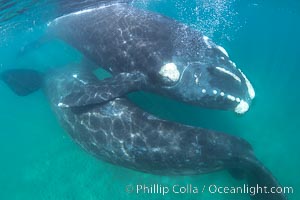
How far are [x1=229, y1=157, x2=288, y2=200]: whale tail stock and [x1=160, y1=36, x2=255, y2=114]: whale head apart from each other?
8.48 ft

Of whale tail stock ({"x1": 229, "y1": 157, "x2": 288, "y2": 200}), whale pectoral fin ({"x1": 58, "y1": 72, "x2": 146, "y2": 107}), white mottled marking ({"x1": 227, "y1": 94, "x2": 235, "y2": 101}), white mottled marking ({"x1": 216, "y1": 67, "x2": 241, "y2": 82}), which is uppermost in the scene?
white mottled marking ({"x1": 216, "y1": 67, "x2": 241, "y2": 82})

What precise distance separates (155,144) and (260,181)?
3.75 m

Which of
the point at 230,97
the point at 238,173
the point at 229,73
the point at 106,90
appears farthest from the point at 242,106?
the point at 106,90

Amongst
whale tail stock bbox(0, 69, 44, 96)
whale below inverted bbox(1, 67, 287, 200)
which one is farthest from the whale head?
whale tail stock bbox(0, 69, 44, 96)

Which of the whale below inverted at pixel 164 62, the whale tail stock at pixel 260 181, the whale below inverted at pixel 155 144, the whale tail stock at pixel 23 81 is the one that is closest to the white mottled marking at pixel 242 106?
the whale below inverted at pixel 164 62

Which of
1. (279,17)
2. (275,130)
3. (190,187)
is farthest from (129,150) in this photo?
(279,17)

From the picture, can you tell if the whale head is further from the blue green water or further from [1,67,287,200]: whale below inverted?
the blue green water

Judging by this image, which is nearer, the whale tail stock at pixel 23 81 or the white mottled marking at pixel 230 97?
the white mottled marking at pixel 230 97

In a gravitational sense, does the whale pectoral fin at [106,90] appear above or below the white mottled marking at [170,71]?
below

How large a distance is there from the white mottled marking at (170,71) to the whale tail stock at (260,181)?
4.14m

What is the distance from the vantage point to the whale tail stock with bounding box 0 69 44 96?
650 inches

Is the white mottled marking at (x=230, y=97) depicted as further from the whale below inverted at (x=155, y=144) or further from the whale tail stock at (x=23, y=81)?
the whale tail stock at (x=23, y=81)

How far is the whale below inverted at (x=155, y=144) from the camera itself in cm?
1020

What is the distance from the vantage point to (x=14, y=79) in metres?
17.0
